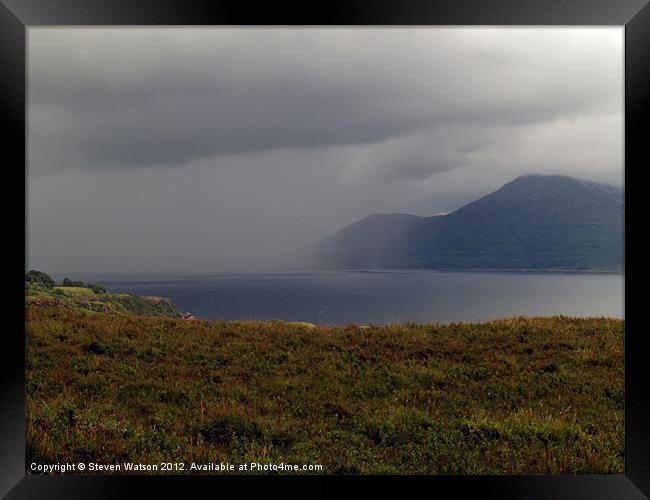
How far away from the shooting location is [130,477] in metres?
4.54

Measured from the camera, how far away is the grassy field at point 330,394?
17.5ft

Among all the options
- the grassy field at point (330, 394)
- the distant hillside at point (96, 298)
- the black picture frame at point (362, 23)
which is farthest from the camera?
the distant hillside at point (96, 298)

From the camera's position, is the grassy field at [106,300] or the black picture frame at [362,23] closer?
the black picture frame at [362,23]

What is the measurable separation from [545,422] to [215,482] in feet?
15.1

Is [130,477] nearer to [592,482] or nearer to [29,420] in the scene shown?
[29,420]

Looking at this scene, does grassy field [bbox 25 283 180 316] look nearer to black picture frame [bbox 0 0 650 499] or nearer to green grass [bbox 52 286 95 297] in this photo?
green grass [bbox 52 286 95 297]

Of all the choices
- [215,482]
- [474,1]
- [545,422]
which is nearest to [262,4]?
[474,1]

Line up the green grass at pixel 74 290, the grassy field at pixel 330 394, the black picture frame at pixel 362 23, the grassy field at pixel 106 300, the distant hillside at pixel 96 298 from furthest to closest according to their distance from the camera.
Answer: the green grass at pixel 74 290 < the distant hillside at pixel 96 298 < the grassy field at pixel 106 300 < the grassy field at pixel 330 394 < the black picture frame at pixel 362 23

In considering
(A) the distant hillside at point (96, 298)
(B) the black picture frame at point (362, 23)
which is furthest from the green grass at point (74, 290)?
(B) the black picture frame at point (362, 23)

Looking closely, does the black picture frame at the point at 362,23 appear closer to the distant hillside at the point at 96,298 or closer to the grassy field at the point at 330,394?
the grassy field at the point at 330,394

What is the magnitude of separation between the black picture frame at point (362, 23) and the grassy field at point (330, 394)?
2.59 ft

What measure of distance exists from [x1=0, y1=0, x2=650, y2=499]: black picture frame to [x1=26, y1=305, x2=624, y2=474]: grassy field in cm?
79

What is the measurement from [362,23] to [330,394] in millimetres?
5295

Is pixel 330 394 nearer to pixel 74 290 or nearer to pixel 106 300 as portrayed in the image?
pixel 106 300
